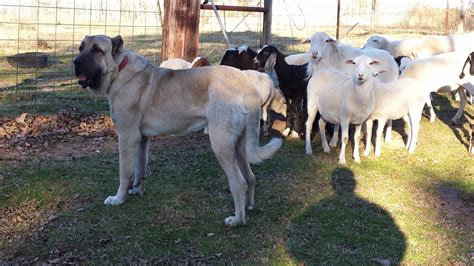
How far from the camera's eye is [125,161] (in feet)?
18.3

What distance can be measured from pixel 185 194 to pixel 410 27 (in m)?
20.1

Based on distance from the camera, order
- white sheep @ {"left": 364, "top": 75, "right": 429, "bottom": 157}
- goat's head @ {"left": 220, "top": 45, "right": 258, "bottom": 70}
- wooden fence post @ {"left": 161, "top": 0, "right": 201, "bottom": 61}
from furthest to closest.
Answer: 1. goat's head @ {"left": 220, "top": 45, "right": 258, "bottom": 70}
2. wooden fence post @ {"left": 161, "top": 0, "right": 201, "bottom": 61}
3. white sheep @ {"left": 364, "top": 75, "right": 429, "bottom": 157}

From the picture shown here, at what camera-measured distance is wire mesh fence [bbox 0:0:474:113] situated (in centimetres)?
1100

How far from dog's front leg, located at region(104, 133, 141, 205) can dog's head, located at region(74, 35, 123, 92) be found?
1.76 feet

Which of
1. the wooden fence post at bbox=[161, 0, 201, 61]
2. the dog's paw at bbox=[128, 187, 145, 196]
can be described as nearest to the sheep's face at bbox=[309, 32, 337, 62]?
the wooden fence post at bbox=[161, 0, 201, 61]

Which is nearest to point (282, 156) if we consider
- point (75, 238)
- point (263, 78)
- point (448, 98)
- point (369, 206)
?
point (263, 78)

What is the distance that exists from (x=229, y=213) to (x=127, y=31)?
19224mm

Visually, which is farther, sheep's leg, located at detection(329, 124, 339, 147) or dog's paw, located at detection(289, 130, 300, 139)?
dog's paw, located at detection(289, 130, 300, 139)

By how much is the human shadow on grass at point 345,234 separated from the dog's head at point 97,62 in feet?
7.40

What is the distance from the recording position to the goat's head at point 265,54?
895 cm

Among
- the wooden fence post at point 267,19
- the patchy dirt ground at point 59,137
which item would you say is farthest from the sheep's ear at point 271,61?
the wooden fence post at point 267,19

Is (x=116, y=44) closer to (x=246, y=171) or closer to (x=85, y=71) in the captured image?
(x=85, y=71)

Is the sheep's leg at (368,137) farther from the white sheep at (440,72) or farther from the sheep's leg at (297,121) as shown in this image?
the white sheep at (440,72)

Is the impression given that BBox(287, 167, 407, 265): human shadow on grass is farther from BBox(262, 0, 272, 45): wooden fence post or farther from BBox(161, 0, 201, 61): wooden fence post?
BBox(262, 0, 272, 45): wooden fence post
